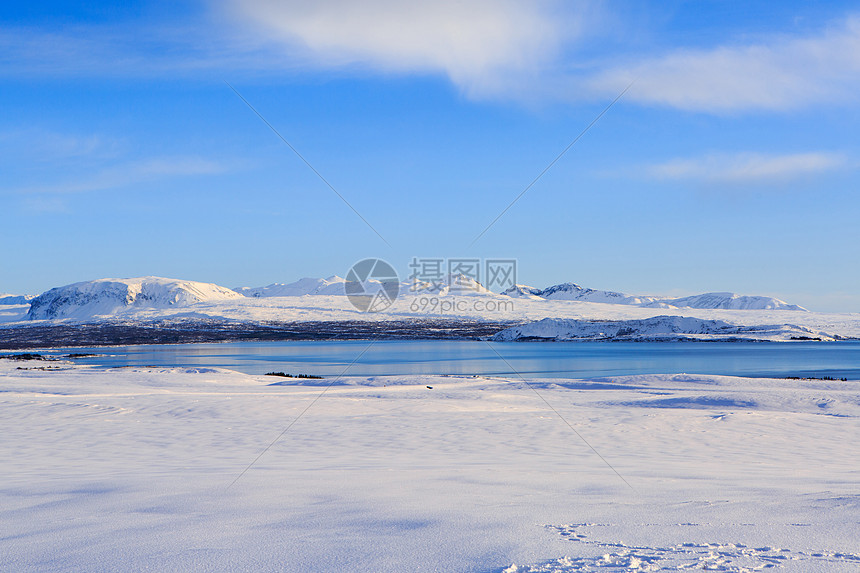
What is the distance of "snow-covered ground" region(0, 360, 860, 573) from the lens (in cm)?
357

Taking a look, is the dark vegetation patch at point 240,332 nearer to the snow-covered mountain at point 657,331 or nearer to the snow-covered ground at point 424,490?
the snow-covered mountain at point 657,331

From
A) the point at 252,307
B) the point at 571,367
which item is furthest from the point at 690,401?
the point at 252,307

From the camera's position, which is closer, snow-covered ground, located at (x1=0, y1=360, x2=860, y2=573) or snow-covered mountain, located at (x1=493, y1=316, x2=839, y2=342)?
snow-covered ground, located at (x1=0, y1=360, x2=860, y2=573)

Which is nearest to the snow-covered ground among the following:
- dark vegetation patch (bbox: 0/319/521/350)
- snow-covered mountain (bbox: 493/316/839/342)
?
snow-covered mountain (bbox: 493/316/839/342)

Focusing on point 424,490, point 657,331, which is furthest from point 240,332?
point 424,490

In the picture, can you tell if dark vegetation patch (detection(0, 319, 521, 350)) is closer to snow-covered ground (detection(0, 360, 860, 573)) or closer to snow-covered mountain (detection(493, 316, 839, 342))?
snow-covered mountain (detection(493, 316, 839, 342))

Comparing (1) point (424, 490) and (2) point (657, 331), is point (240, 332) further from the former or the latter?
(1) point (424, 490)

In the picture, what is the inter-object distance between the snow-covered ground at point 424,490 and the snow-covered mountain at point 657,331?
2977 inches

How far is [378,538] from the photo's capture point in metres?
3.90

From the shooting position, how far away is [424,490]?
5809mm

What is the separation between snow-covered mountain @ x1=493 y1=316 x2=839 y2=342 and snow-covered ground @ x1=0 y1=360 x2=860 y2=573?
2977 inches

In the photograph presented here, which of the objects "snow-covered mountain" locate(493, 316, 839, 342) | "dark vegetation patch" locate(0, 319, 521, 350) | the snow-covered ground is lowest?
"dark vegetation patch" locate(0, 319, 521, 350)

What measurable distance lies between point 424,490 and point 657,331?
311 feet

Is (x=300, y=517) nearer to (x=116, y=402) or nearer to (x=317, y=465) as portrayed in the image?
(x=317, y=465)
